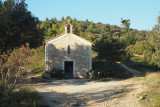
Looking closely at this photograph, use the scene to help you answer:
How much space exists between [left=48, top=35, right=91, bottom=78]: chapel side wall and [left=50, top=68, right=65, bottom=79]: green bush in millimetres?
554

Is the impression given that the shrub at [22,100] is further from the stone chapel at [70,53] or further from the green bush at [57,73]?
the stone chapel at [70,53]

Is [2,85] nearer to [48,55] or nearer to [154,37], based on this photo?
[48,55]

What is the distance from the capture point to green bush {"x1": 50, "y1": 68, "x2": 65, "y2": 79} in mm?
20525

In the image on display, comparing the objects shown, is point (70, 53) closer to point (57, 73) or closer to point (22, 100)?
point (57, 73)

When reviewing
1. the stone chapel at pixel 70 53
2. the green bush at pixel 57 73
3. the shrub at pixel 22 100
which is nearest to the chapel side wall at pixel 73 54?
the stone chapel at pixel 70 53

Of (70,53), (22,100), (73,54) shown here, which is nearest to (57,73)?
(70,53)

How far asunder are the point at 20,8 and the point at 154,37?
16.7 meters

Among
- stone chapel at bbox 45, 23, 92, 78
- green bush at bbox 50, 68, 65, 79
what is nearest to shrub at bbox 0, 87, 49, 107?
green bush at bbox 50, 68, 65, 79

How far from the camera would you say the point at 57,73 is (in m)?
20.7

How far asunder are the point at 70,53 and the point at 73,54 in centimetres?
43

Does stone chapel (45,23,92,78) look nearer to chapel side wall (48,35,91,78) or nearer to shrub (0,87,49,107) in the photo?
chapel side wall (48,35,91,78)

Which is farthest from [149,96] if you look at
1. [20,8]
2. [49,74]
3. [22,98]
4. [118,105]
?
[20,8]

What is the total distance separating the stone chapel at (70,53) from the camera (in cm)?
2117

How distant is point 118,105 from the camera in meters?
9.12
